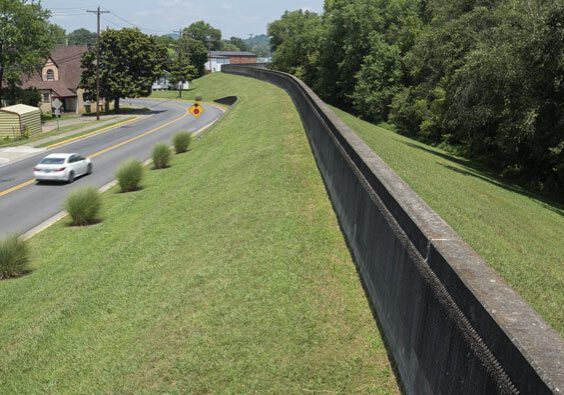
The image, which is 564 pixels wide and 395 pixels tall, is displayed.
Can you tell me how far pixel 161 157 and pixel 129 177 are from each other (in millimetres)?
4534

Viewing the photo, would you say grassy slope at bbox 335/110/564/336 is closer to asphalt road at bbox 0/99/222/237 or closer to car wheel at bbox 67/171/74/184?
asphalt road at bbox 0/99/222/237

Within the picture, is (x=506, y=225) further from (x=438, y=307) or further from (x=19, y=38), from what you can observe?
(x=19, y=38)

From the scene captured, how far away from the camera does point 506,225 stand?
13.5 meters

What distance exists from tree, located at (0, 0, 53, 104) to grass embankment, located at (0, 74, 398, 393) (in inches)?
1713

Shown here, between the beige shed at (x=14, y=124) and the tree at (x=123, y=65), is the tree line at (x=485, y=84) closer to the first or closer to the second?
the tree at (x=123, y=65)

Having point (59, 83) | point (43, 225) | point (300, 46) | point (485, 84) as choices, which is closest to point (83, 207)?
point (43, 225)

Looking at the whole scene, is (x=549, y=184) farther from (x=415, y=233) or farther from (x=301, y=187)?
(x=415, y=233)

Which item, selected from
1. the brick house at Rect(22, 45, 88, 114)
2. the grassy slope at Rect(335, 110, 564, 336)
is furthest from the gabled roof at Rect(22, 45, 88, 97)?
the grassy slope at Rect(335, 110, 564, 336)

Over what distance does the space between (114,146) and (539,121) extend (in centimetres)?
2799

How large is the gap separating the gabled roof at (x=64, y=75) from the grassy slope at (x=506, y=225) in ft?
191

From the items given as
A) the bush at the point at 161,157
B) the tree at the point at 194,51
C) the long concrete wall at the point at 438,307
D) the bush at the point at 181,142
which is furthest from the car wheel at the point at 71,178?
the tree at the point at 194,51

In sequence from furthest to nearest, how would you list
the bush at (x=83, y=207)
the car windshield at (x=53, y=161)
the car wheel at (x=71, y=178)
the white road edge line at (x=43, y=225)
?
the car wheel at (x=71, y=178)
the car windshield at (x=53, y=161)
the bush at (x=83, y=207)
the white road edge line at (x=43, y=225)

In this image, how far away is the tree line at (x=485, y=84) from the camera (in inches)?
886

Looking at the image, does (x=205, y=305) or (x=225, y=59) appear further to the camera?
(x=225, y=59)
